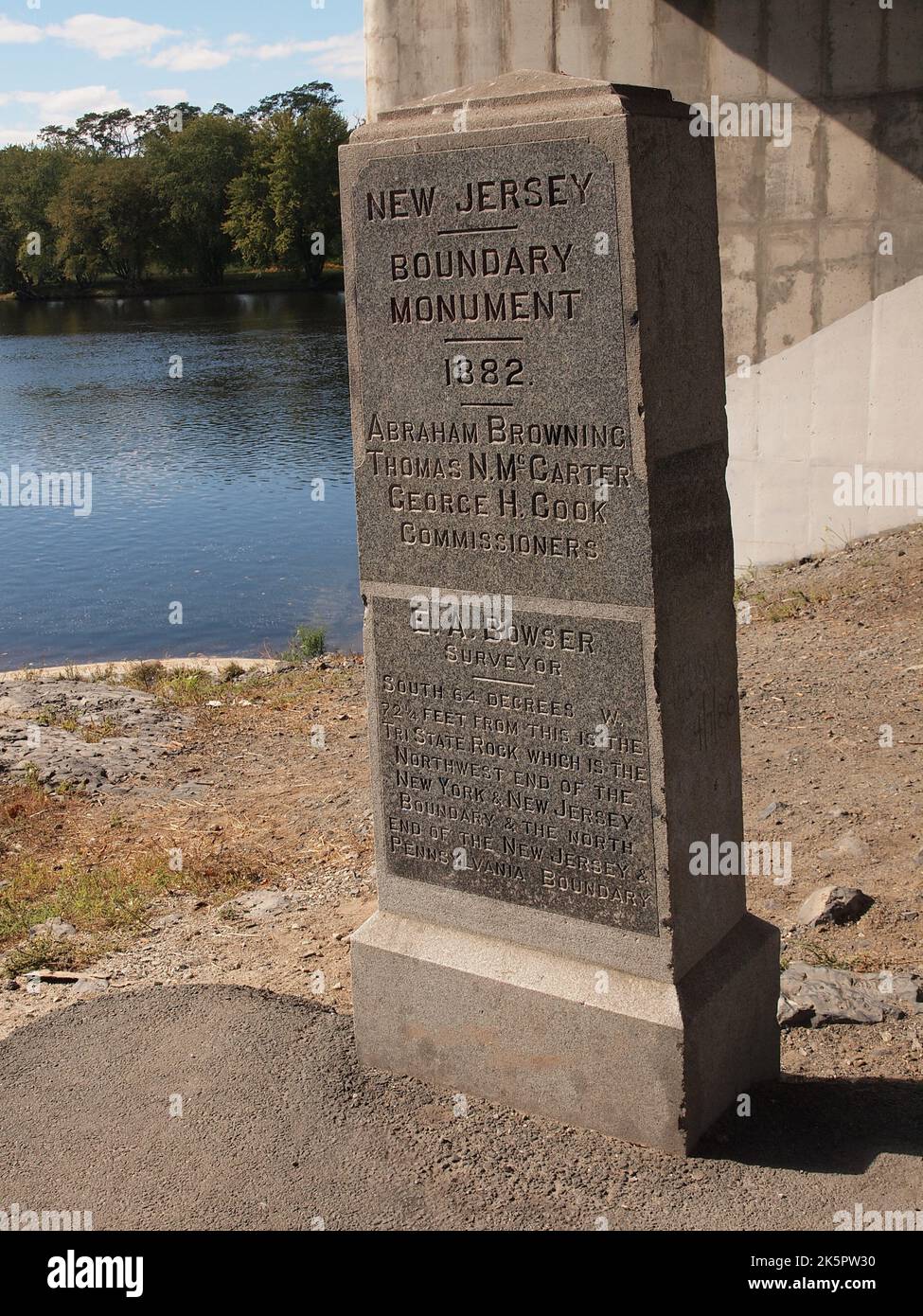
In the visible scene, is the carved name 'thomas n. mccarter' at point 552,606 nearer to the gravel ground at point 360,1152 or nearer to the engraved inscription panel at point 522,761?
the engraved inscription panel at point 522,761

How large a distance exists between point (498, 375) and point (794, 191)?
28.3 ft

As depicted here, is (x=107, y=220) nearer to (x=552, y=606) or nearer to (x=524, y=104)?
(x=524, y=104)

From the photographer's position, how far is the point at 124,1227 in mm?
4059

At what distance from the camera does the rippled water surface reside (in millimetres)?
17469

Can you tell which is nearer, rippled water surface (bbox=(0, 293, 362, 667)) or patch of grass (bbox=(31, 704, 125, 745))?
patch of grass (bbox=(31, 704, 125, 745))

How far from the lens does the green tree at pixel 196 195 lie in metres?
73.4

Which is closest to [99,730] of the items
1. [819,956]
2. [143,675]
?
[143,675]

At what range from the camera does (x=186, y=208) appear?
72.6m

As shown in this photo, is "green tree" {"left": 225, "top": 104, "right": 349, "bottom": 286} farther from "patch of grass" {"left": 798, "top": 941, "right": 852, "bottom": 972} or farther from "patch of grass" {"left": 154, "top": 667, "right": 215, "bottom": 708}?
"patch of grass" {"left": 798, "top": 941, "right": 852, "bottom": 972}

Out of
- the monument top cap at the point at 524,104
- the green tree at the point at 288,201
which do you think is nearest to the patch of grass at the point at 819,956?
the monument top cap at the point at 524,104

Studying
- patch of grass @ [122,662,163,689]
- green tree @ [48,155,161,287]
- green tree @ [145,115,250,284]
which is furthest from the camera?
green tree @ [145,115,250,284]

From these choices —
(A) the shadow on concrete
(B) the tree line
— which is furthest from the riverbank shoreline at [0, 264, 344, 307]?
(A) the shadow on concrete

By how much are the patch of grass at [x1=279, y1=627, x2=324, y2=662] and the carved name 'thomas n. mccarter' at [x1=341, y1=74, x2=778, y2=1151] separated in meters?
8.35

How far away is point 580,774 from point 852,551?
8.29m
